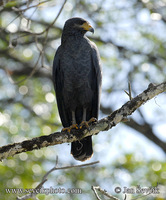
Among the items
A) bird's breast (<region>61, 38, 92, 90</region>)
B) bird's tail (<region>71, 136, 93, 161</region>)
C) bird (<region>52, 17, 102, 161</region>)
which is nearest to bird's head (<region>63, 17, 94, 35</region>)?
bird (<region>52, 17, 102, 161</region>)

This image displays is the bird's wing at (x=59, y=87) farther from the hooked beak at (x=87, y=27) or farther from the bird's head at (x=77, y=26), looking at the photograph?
the hooked beak at (x=87, y=27)

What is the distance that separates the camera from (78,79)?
5.40 m

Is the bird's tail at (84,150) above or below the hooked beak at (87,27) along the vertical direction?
below

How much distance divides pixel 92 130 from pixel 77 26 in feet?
6.61

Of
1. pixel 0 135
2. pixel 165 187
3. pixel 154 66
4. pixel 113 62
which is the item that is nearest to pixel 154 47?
pixel 154 66

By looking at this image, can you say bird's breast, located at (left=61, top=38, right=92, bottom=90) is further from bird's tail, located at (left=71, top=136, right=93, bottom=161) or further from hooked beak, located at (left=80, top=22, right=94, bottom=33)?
bird's tail, located at (left=71, top=136, right=93, bottom=161)

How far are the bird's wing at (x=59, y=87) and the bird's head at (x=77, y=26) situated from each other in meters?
0.36

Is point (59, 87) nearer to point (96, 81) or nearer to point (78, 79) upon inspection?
point (78, 79)

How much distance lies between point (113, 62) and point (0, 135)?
3.58 m

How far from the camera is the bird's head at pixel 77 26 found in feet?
18.8

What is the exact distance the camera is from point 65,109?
19.0ft

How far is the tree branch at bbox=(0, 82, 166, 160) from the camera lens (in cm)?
419

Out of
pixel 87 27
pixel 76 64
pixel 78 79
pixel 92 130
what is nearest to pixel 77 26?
pixel 87 27

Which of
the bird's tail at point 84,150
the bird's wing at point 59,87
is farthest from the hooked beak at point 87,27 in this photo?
the bird's tail at point 84,150
